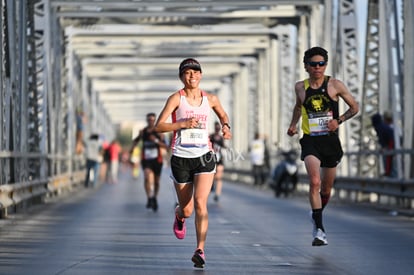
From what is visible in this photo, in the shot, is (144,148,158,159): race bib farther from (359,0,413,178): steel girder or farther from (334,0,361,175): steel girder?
(334,0,361,175): steel girder

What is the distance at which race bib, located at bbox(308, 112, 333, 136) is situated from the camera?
1157 cm

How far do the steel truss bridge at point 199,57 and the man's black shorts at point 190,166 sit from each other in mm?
6126

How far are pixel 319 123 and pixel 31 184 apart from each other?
9.17 meters

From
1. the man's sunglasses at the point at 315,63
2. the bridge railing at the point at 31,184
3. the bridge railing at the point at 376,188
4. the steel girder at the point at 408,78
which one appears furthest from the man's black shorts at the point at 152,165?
the man's sunglasses at the point at 315,63

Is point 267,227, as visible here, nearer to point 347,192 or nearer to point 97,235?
point 97,235

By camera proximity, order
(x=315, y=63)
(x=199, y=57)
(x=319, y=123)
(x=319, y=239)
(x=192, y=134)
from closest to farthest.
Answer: (x=192, y=134)
(x=319, y=239)
(x=315, y=63)
(x=319, y=123)
(x=199, y=57)

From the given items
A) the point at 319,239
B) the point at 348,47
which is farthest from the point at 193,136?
the point at 348,47

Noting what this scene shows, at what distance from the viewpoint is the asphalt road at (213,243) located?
974 centimetres

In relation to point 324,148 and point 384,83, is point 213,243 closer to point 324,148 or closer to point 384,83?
point 324,148

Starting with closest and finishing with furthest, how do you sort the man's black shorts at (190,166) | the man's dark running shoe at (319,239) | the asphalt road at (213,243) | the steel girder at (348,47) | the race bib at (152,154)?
the asphalt road at (213,243) < the man's black shorts at (190,166) < the man's dark running shoe at (319,239) < the race bib at (152,154) < the steel girder at (348,47)

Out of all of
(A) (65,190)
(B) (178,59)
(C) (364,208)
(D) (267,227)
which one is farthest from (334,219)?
(B) (178,59)

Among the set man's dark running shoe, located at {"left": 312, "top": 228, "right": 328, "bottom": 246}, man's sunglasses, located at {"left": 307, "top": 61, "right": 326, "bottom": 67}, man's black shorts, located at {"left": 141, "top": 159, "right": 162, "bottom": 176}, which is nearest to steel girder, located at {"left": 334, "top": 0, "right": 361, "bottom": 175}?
man's black shorts, located at {"left": 141, "top": 159, "right": 162, "bottom": 176}

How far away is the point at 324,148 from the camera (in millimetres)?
11641

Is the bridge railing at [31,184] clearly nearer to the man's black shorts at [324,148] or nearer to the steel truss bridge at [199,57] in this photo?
the steel truss bridge at [199,57]
